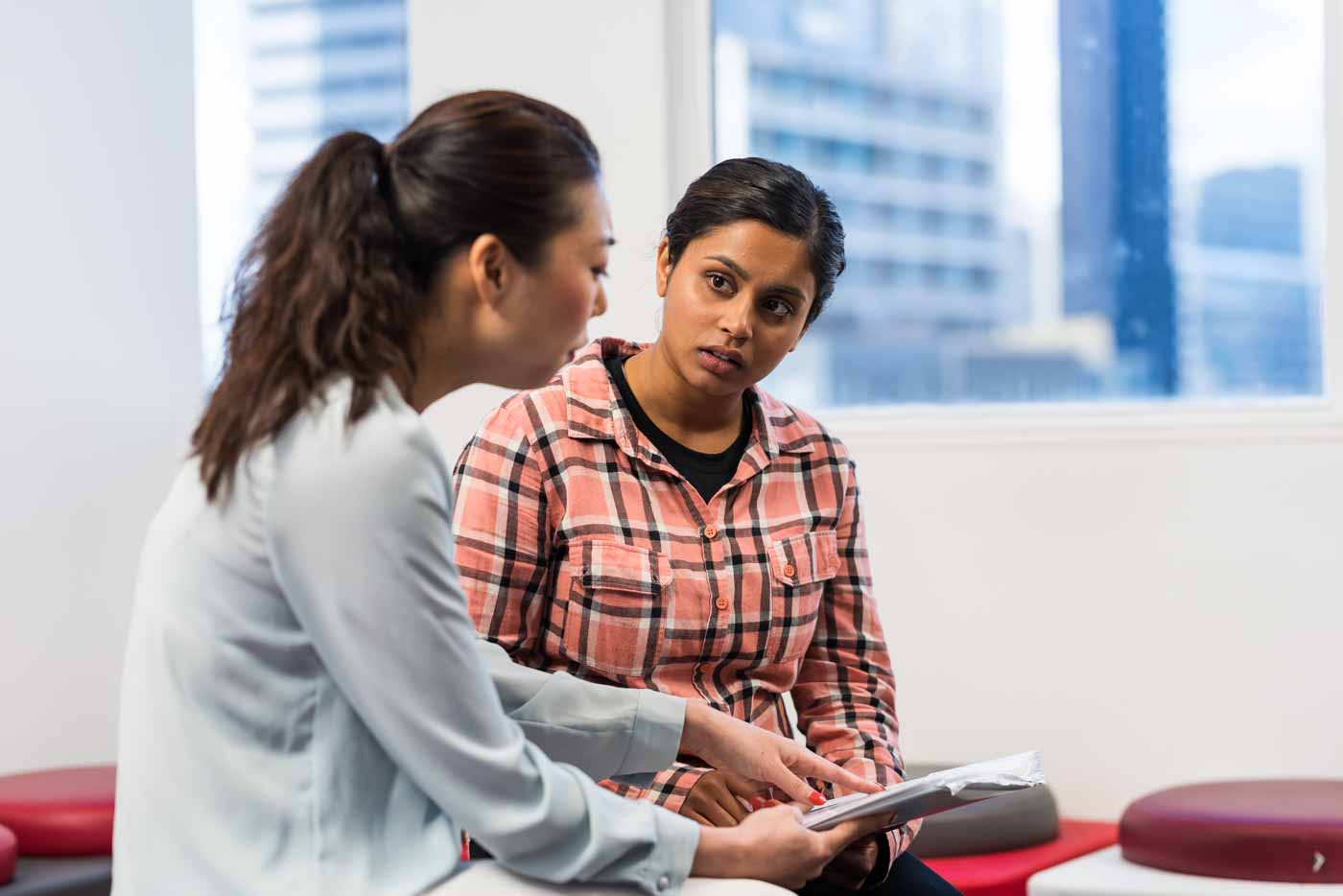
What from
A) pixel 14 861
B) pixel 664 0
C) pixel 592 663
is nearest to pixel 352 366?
pixel 592 663

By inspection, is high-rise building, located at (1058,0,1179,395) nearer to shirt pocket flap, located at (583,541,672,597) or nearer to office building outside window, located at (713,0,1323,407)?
office building outside window, located at (713,0,1323,407)

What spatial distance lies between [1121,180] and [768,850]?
7.29 feet

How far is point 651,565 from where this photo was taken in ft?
5.59

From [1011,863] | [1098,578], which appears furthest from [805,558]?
[1098,578]

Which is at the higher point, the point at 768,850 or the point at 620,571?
the point at 620,571

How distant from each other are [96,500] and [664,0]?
5.51 feet

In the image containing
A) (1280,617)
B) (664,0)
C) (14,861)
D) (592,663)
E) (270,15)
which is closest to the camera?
(592,663)

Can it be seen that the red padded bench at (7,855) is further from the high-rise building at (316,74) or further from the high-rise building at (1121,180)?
the high-rise building at (1121,180)

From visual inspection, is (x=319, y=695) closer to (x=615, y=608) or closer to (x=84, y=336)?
(x=615, y=608)

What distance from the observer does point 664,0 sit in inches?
129

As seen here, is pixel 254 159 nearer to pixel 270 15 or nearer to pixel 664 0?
pixel 270 15

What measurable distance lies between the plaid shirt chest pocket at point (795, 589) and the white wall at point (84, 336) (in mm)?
1992

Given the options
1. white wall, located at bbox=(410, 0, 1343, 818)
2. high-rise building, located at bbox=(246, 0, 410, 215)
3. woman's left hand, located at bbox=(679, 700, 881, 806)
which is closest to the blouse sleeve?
woman's left hand, located at bbox=(679, 700, 881, 806)

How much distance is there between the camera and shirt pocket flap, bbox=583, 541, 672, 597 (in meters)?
1.68
